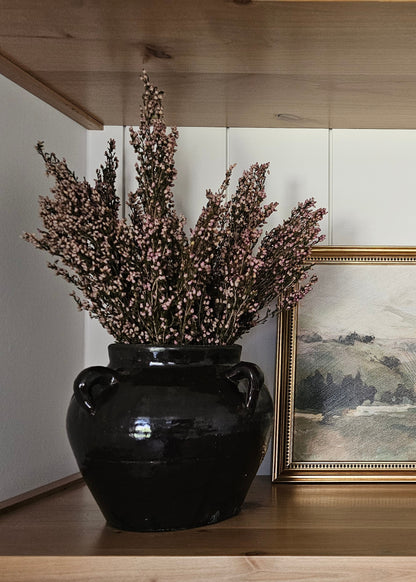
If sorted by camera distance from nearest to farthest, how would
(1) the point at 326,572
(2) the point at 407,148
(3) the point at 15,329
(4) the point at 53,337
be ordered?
(1) the point at 326,572, (3) the point at 15,329, (4) the point at 53,337, (2) the point at 407,148

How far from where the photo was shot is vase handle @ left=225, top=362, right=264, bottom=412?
31.9 inches

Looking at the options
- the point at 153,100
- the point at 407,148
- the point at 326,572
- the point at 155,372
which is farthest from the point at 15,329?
the point at 407,148

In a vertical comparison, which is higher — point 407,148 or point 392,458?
point 407,148

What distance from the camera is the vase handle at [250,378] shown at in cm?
81

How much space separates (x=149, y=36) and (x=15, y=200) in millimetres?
277

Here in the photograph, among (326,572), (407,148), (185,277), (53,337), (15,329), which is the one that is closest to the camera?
(326,572)

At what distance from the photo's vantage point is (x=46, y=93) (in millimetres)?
992

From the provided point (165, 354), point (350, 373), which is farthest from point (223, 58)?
point (350, 373)

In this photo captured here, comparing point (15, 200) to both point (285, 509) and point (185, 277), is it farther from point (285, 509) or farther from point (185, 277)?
point (285, 509)

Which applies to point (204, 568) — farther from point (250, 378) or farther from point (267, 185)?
point (267, 185)

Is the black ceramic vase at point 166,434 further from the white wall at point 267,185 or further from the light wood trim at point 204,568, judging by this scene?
the white wall at point 267,185

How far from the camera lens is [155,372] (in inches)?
31.5

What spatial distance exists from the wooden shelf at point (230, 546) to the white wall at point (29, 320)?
0.29 ft

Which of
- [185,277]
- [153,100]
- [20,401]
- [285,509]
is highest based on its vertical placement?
[153,100]
